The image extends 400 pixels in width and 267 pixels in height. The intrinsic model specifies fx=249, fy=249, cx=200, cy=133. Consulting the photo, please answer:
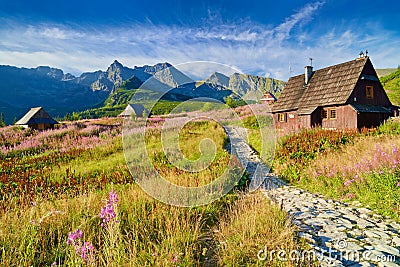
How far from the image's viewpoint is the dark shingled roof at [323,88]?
20.5 m

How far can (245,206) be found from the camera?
18.6 ft

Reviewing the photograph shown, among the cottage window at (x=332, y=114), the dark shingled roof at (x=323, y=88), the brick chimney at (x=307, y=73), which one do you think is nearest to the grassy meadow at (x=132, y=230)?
the cottage window at (x=332, y=114)

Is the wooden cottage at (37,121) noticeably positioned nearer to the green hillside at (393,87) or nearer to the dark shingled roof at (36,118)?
the dark shingled roof at (36,118)

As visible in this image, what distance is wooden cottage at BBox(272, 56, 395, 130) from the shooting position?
19859 mm

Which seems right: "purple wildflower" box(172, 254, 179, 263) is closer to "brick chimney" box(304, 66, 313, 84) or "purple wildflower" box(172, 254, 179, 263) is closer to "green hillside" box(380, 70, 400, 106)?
"brick chimney" box(304, 66, 313, 84)

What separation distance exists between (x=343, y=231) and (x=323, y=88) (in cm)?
2106

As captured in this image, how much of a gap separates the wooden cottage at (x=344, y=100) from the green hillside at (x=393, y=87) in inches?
661

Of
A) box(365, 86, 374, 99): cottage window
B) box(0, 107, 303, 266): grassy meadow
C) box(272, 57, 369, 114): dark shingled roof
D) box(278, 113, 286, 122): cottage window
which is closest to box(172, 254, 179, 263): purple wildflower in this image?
box(0, 107, 303, 266): grassy meadow

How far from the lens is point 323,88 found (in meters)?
23.2

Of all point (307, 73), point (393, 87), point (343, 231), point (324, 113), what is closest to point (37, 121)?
point (324, 113)

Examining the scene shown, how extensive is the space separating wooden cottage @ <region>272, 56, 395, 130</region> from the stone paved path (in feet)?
46.9

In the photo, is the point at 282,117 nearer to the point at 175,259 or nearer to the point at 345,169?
the point at 345,169

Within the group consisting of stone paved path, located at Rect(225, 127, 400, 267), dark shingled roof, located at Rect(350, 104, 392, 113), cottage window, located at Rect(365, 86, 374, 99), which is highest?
cottage window, located at Rect(365, 86, 374, 99)

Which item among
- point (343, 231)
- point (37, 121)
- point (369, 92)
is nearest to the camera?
point (343, 231)
